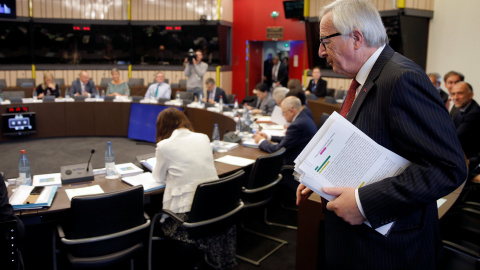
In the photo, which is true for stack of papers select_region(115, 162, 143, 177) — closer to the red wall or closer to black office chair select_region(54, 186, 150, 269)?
black office chair select_region(54, 186, 150, 269)

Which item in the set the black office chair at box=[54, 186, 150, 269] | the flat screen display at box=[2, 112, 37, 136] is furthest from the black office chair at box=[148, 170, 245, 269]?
the flat screen display at box=[2, 112, 37, 136]

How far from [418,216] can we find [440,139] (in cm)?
28

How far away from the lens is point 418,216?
4.14ft

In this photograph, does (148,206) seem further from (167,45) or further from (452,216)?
(167,45)

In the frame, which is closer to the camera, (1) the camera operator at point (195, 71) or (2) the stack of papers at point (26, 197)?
(2) the stack of papers at point (26, 197)

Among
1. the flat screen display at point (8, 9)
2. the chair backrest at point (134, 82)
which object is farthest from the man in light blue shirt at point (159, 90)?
the flat screen display at point (8, 9)

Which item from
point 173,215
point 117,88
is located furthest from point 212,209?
point 117,88

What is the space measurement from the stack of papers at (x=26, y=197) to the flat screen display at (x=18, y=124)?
5246 millimetres

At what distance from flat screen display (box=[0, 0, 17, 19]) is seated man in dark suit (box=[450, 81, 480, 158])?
477 inches

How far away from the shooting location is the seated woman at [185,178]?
3.01 m

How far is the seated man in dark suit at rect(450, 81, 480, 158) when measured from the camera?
13.8 feet

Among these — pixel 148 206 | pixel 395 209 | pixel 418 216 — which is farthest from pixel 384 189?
pixel 148 206

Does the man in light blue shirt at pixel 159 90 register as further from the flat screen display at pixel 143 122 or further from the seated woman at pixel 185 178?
the seated woman at pixel 185 178

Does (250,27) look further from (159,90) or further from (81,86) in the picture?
(81,86)
